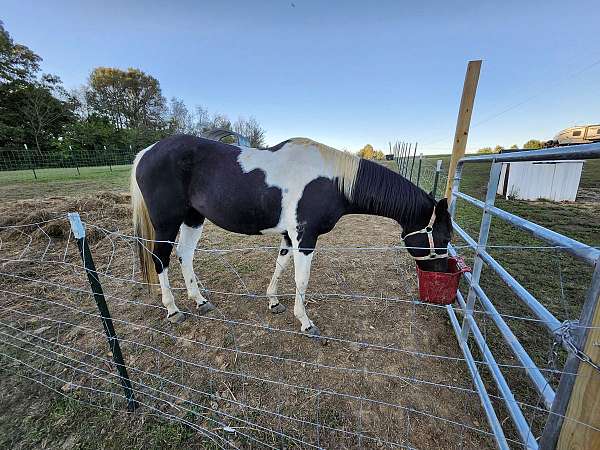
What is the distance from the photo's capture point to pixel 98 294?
1.42m

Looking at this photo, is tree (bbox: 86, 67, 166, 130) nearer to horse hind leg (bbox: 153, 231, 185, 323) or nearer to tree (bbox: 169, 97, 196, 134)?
tree (bbox: 169, 97, 196, 134)

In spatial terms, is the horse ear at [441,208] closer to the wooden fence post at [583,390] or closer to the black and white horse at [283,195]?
the black and white horse at [283,195]

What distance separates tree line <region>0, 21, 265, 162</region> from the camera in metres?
21.4

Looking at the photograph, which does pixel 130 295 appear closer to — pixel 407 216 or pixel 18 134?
pixel 407 216

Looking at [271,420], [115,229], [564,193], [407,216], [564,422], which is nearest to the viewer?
[564,422]

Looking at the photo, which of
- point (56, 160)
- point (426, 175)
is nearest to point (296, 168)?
point (426, 175)

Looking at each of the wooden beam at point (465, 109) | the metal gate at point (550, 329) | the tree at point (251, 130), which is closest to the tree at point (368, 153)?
the tree at point (251, 130)

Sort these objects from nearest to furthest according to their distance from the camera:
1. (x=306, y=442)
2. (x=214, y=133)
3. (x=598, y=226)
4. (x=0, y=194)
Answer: (x=306, y=442)
(x=598, y=226)
(x=214, y=133)
(x=0, y=194)

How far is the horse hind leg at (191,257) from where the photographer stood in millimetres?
2646

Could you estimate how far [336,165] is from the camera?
2.21 metres

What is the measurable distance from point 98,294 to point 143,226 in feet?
4.38

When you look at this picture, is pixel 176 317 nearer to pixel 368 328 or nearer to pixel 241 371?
pixel 241 371

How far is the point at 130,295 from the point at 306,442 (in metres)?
2.41

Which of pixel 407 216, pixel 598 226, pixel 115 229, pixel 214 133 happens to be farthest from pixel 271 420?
pixel 598 226
